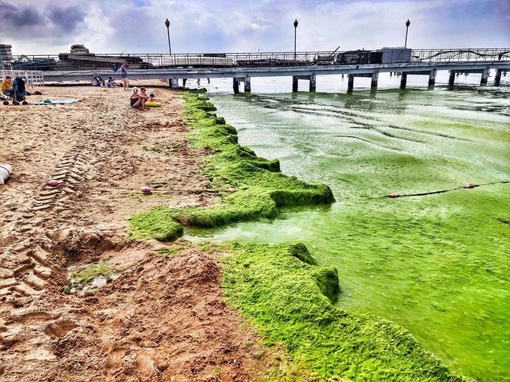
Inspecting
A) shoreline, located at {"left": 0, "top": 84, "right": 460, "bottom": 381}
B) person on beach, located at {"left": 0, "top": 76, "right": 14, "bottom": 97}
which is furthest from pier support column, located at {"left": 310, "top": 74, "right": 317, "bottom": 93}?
shoreline, located at {"left": 0, "top": 84, "right": 460, "bottom": 381}

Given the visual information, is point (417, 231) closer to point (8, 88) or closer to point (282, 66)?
point (8, 88)

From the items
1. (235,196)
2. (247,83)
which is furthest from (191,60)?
(235,196)

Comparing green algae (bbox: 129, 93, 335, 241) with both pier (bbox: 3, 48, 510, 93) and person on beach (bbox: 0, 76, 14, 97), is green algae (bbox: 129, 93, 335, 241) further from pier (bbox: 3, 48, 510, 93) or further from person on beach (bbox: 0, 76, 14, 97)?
pier (bbox: 3, 48, 510, 93)

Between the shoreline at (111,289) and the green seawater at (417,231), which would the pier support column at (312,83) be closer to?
the green seawater at (417,231)

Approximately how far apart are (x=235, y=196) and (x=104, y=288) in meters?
3.33

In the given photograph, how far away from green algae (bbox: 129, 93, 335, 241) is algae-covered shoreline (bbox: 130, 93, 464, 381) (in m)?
0.02

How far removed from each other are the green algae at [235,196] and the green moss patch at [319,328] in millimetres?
1581

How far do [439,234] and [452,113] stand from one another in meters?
18.7

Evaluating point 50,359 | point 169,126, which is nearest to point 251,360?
point 50,359

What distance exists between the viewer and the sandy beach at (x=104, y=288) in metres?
→ 2.93

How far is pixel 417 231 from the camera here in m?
6.17

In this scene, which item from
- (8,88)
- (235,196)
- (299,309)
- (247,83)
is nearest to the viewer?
(299,309)

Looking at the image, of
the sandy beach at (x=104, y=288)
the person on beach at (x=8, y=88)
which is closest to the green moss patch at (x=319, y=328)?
the sandy beach at (x=104, y=288)

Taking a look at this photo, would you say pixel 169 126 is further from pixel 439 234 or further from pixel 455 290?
pixel 455 290
